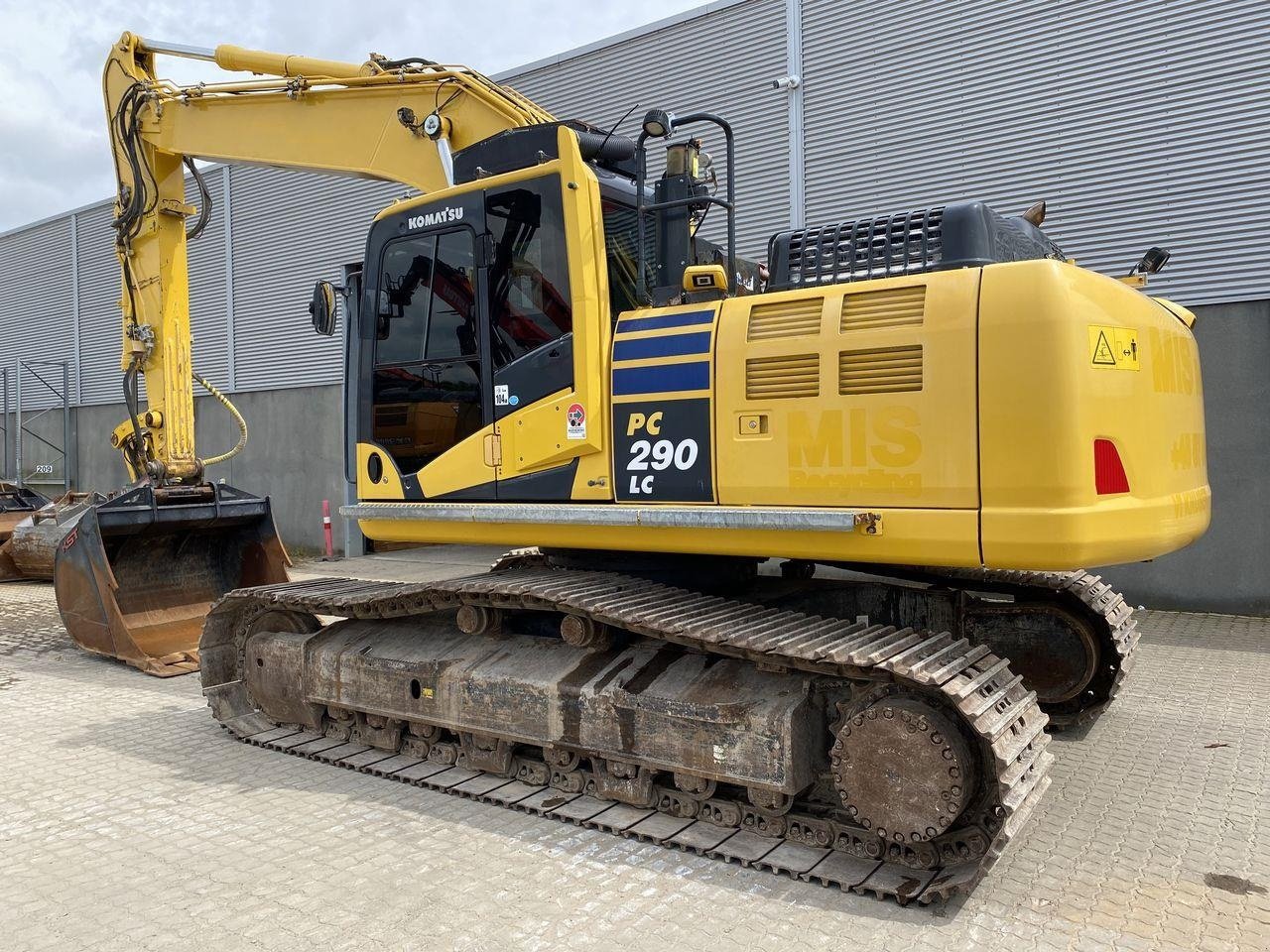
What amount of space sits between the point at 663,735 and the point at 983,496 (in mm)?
1748

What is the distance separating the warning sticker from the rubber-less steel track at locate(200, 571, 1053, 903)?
0.75 meters

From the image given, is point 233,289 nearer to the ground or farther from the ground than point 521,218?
farther from the ground

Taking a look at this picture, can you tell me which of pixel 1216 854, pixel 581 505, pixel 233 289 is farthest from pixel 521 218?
pixel 233 289

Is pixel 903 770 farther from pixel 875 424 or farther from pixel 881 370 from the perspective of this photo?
pixel 881 370

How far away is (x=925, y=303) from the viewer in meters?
3.70

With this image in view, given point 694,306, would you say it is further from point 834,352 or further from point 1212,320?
point 1212,320

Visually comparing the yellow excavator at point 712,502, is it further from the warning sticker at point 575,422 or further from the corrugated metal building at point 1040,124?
the corrugated metal building at point 1040,124

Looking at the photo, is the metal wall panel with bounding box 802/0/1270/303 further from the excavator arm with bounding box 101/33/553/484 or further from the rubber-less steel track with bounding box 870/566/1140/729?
the excavator arm with bounding box 101/33/553/484

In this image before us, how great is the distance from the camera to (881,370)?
3758 millimetres

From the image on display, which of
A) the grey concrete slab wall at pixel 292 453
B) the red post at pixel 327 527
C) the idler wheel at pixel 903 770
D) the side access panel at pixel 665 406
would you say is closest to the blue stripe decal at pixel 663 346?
the side access panel at pixel 665 406

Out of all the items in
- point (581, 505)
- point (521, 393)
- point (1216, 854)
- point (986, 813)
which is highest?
point (521, 393)

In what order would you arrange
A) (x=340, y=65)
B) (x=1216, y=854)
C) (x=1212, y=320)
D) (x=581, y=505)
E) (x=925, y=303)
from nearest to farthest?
(x=925, y=303)
(x=1216, y=854)
(x=581, y=505)
(x=340, y=65)
(x=1212, y=320)

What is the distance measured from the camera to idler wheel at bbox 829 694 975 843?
3.53 m

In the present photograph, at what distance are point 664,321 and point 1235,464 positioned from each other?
7.29m
